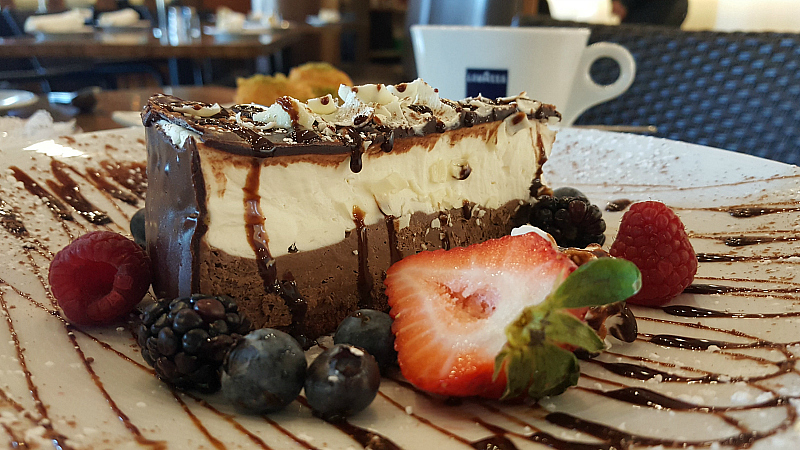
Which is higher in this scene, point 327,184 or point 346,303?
point 327,184

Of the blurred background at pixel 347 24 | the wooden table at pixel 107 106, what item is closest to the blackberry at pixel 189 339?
the wooden table at pixel 107 106

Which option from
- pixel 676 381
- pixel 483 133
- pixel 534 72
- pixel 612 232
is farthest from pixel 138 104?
pixel 676 381

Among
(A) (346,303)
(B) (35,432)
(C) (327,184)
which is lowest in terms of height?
(A) (346,303)

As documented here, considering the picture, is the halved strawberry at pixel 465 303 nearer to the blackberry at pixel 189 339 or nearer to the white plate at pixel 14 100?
the blackberry at pixel 189 339

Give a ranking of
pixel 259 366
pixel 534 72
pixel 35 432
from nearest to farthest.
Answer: pixel 35 432
pixel 259 366
pixel 534 72

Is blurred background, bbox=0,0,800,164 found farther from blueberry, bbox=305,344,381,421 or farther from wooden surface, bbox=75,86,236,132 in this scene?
blueberry, bbox=305,344,381,421

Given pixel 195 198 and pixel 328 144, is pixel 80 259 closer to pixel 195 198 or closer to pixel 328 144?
pixel 195 198

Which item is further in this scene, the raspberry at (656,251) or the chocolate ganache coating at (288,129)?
the raspberry at (656,251)
